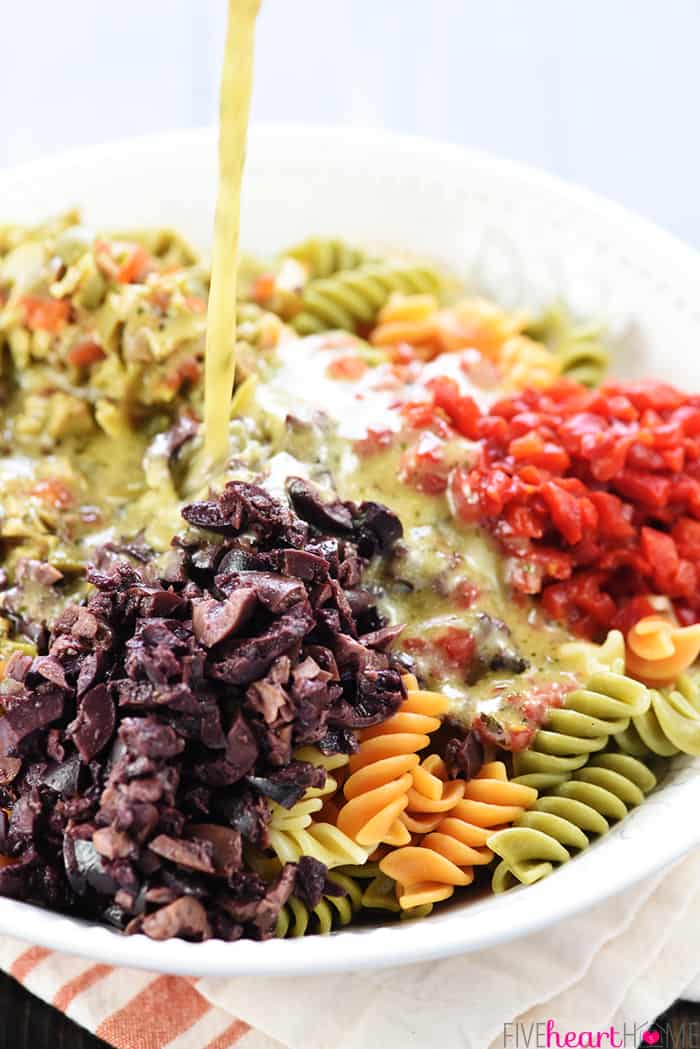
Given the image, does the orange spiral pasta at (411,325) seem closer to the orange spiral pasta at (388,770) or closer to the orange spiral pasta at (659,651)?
the orange spiral pasta at (659,651)

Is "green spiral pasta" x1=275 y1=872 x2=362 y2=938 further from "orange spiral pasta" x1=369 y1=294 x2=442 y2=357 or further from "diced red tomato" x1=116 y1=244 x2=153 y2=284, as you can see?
"orange spiral pasta" x1=369 y1=294 x2=442 y2=357

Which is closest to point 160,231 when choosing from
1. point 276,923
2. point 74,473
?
point 74,473

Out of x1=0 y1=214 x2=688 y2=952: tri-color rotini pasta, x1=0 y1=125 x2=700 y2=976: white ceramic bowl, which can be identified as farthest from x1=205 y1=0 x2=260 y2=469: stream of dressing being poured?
x1=0 y1=125 x2=700 y2=976: white ceramic bowl

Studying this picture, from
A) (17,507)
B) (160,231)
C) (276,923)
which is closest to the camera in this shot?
(276,923)

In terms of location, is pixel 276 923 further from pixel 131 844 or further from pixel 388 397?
pixel 388 397

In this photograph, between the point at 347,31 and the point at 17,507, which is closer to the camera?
the point at 17,507

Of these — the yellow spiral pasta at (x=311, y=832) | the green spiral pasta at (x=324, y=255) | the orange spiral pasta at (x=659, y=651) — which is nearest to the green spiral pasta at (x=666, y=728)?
the orange spiral pasta at (x=659, y=651)

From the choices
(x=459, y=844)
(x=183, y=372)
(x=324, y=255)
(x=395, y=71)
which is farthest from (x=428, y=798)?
(x=395, y=71)
